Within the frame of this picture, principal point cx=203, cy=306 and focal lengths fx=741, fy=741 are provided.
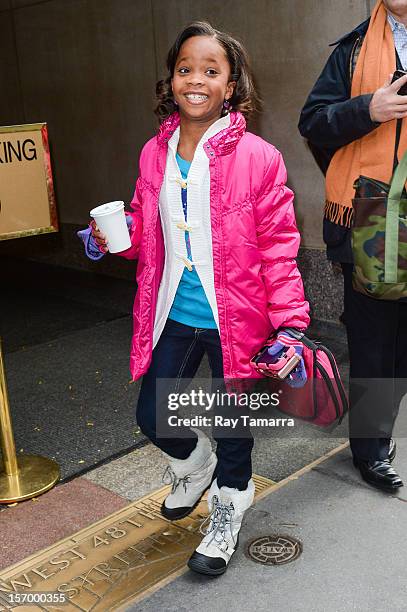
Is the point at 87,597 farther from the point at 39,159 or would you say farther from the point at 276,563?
the point at 39,159

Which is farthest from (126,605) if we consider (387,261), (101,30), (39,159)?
(101,30)

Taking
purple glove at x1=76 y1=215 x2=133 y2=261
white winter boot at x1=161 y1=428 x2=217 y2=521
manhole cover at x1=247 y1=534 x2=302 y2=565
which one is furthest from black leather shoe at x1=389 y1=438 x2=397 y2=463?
purple glove at x1=76 y1=215 x2=133 y2=261

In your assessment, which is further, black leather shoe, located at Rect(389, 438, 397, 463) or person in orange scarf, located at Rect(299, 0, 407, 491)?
black leather shoe, located at Rect(389, 438, 397, 463)

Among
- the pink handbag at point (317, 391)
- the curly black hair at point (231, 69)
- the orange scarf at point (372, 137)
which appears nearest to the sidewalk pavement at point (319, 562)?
the pink handbag at point (317, 391)

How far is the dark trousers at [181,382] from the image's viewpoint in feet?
9.43

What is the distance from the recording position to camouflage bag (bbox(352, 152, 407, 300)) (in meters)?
2.95

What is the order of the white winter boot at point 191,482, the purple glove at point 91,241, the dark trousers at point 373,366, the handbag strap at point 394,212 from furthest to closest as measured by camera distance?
the dark trousers at point 373,366 → the white winter boot at point 191,482 → the handbag strap at point 394,212 → the purple glove at point 91,241

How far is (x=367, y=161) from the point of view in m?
3.11

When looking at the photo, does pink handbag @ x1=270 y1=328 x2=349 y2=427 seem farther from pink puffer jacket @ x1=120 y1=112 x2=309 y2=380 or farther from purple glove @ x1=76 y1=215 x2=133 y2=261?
purple glove @ x1=76 y1=215 x2=133 y2=261

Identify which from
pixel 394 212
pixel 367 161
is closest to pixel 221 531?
pixel 394 212

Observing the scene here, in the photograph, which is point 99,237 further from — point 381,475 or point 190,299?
point 381,475

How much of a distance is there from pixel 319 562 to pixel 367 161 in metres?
1.64

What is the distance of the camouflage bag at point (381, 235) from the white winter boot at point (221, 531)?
975 mm

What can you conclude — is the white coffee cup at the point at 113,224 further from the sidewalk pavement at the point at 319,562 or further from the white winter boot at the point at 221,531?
the sidewalk pavement at the point at 319,562
